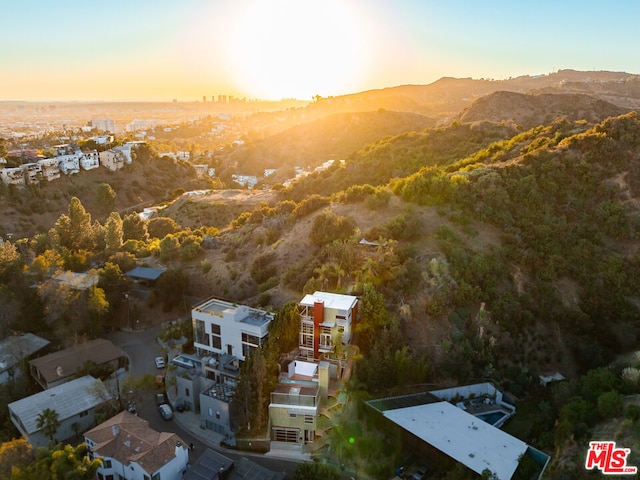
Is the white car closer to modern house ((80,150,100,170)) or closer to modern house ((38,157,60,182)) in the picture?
modern house ((38,157,60,182))

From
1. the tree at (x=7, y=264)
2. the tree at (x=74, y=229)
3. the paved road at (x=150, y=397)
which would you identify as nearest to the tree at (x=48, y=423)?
the paved road at (x=150, y=397)

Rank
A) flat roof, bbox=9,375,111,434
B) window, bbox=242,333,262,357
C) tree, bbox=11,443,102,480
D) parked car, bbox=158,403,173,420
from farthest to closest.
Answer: window, bbox=242,333,262,357 → parked car, bbox=158,403,173,420 → flat roof, bbox=9,375,111,434 → tree, bbox=11,443,102,480

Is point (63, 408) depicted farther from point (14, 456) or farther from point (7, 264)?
point (7, 264)

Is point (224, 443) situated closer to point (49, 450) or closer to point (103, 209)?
point (49, 450)

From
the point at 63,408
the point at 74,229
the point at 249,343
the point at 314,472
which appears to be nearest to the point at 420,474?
the point at 314,472

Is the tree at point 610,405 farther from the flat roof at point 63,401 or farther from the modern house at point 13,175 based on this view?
the modern house at point 13,175

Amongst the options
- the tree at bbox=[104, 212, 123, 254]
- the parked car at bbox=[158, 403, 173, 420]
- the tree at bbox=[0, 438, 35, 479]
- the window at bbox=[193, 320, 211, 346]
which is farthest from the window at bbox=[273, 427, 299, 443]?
the tree at bbox=[104, 212, 123, 254]
